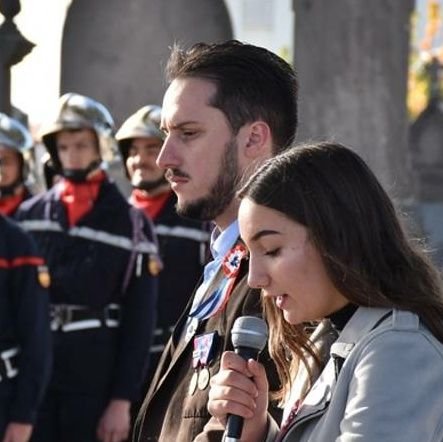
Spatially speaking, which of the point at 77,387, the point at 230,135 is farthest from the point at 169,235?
the point at 230,135

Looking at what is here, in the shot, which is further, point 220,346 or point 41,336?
point 41,336

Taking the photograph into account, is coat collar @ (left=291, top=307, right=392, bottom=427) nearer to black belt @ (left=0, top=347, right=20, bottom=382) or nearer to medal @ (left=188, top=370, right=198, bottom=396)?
medal @ (left=188, top=370, right=198, bottom=396)

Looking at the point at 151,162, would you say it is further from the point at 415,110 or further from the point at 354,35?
the point at 415,110

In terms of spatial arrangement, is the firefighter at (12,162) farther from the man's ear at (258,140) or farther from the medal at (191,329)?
the medal at (191,329)

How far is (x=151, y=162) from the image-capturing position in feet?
36.7

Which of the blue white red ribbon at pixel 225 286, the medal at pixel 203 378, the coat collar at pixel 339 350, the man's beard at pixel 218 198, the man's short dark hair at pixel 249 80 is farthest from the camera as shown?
the man's short dark hair at pixel 249 80

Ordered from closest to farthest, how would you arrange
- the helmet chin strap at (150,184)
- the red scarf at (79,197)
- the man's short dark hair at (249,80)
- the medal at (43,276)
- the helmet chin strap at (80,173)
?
the man's short dark hair at (249,80), the medal at (43,276), the red scarf at (79,197), the helmet chin strap at (80,173), the helmet chin strap at (150,184)

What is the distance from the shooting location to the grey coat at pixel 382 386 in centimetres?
410

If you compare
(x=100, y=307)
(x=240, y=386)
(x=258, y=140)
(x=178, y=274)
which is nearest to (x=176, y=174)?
(x=258, y=140)

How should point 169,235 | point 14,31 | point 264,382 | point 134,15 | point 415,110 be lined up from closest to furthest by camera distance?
point 264,382, point 169,235, point 14,31, point 134,15, point 415,110

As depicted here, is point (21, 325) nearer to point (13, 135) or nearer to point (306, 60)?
point (13, 135)

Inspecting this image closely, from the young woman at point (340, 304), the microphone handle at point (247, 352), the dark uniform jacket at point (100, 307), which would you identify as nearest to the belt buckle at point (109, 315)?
the dark uniform jacket at point (100, 307)

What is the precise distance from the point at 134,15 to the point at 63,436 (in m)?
5.86

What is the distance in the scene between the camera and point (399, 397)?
409cm
